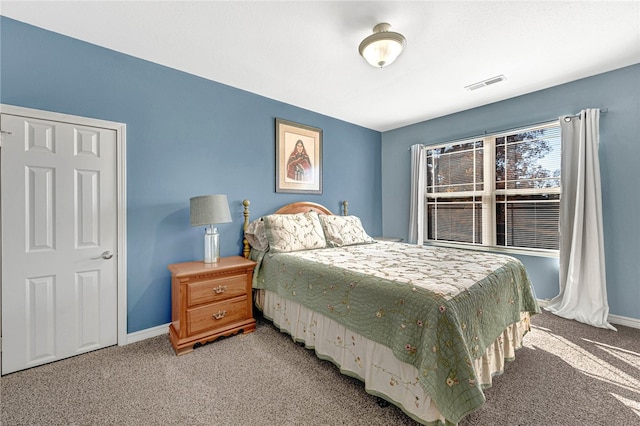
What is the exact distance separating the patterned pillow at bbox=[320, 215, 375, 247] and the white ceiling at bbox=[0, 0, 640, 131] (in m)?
1.62

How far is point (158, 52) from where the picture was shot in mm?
2408

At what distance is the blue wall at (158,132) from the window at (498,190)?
246 centimetres

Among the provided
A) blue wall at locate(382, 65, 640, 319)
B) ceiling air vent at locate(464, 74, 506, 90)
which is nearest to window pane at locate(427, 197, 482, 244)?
blue wall at locate(382, 65, 640, 319)

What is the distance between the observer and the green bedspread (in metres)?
1.30

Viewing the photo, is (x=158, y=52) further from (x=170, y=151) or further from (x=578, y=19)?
(x=578, y=19)

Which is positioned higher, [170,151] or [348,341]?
[170,151]

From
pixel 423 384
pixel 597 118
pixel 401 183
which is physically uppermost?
pixel 597 118

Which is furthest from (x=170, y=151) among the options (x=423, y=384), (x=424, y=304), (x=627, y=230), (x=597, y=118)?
(x=627, y=230)

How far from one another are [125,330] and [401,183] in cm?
425

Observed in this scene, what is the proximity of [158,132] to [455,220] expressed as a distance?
13.4 feet

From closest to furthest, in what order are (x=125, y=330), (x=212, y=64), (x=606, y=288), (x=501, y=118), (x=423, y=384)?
1. (x=423, y=384)
2. (x=125, y=330)
3. (x=212, y=64)
4. (x=606, y=288)
5. (x=501, y=118)

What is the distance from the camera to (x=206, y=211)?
247 centimetres

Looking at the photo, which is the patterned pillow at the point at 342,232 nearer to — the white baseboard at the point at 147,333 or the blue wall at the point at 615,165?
the white baseboard at the point at 147,333

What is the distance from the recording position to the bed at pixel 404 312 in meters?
1.32
